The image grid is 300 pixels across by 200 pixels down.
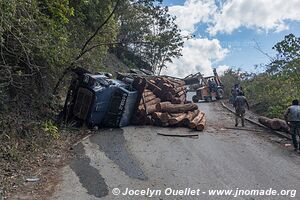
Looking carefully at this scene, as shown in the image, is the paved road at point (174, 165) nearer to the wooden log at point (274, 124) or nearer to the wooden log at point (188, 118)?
the wooden log at point (274, 124)

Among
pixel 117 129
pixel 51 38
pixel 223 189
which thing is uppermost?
pixel 51 38

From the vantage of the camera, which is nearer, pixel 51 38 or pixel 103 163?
pixel 103 163

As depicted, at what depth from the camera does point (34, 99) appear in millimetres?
11781

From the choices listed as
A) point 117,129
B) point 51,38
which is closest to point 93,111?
A: point 117,129

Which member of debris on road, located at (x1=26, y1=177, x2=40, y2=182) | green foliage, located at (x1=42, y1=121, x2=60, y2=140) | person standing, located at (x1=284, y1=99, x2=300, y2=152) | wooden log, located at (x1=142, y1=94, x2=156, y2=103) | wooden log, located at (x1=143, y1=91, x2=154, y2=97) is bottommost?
debris on road, located at (x1=26, y1=177, x2=40, y2=182)

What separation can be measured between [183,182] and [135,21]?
35.2m

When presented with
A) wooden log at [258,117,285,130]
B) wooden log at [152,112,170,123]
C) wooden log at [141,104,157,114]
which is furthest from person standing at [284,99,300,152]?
wooden log at [141,104,157,114]

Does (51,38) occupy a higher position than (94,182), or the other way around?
(51,38)

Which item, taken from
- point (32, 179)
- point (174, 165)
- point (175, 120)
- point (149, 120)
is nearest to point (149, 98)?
point (149, 120)

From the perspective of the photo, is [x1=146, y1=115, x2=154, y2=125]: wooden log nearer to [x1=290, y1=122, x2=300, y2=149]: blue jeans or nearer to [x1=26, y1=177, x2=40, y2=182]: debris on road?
[x1=290, y1=122, x2=300, y2=149]: blue jeans

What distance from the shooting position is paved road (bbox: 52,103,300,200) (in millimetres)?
7594

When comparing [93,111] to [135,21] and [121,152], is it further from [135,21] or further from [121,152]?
[135,21]

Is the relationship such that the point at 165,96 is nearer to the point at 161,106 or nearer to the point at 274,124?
the point at 161,106

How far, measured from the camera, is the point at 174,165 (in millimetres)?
9258
